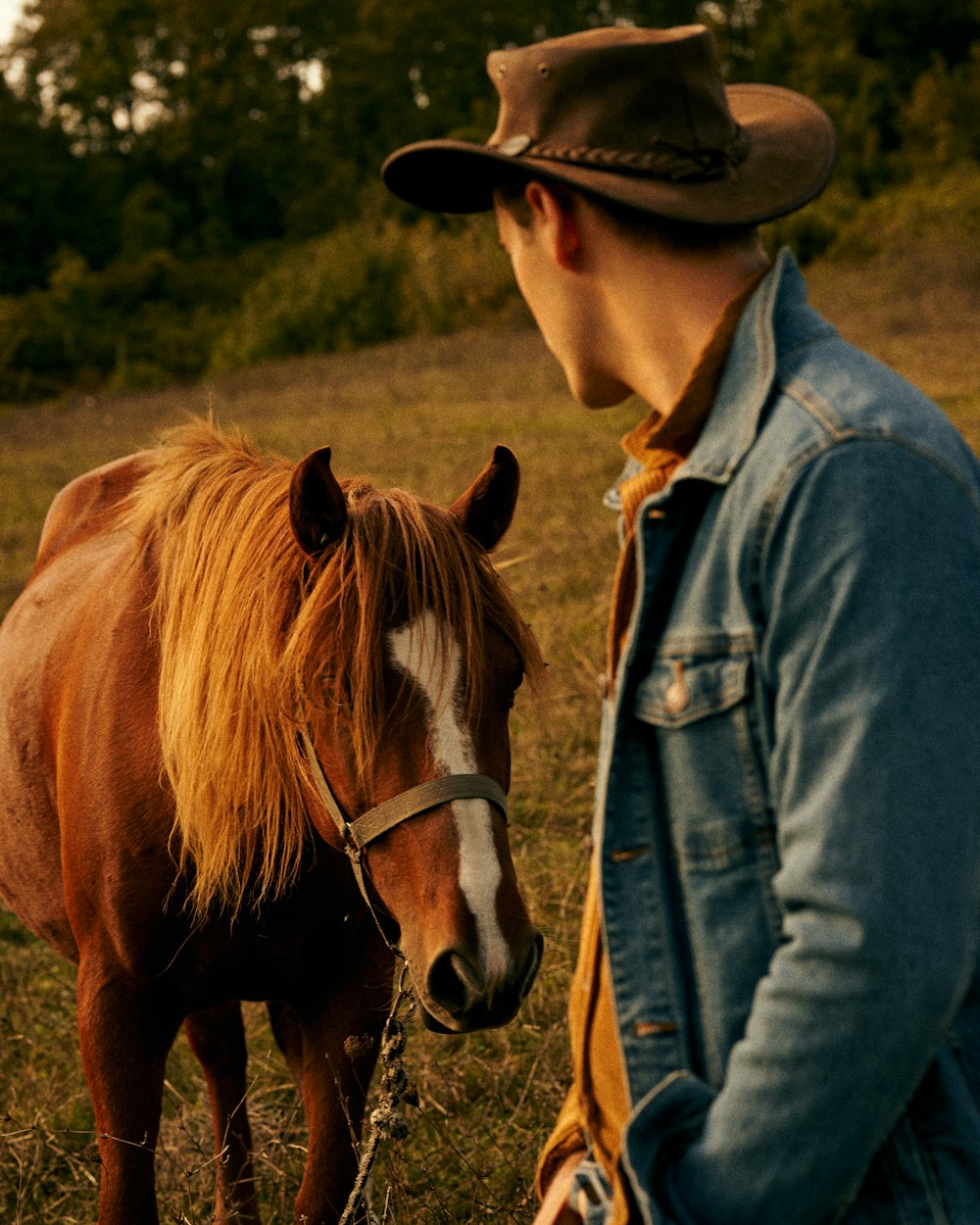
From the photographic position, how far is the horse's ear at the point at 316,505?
7.27 feet

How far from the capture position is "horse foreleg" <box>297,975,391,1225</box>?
263cm

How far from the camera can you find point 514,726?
5836 mm

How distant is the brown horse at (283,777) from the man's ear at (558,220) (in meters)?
0.92

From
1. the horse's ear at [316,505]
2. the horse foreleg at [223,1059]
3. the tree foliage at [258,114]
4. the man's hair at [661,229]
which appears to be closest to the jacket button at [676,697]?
the man's hair at [661,229]

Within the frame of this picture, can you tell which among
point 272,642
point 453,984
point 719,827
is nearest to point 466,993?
point 453,984

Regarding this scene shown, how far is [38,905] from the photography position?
11.1 ft

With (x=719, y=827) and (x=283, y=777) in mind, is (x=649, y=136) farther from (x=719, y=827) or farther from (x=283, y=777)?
(x=283, y=777)

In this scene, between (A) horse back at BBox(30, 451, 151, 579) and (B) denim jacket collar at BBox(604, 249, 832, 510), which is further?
(A) horse back at BBox(30, 451, 151, 579)

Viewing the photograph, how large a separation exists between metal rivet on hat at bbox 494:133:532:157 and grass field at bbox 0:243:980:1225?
1.45 m

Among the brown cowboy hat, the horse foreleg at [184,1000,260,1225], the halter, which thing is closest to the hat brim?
the brown cowboy hat

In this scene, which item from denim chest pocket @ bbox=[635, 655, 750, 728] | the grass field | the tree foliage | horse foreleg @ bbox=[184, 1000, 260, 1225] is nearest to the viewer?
denim chest pocket @ bbox=[635, 655, 750, 728]

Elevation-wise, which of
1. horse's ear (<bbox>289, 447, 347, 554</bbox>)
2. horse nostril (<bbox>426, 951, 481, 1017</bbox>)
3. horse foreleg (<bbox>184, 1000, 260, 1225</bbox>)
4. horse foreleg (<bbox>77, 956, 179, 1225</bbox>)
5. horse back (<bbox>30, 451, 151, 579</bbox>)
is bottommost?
horse foreleg (<bbox>184, 1000, 260, 1225</bbox>)

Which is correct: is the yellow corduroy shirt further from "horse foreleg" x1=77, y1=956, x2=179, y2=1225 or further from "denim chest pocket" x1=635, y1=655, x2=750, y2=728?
"horse foreleg" x1=77, y1=956, x2=179, y2=1225

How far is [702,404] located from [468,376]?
20.5 m
